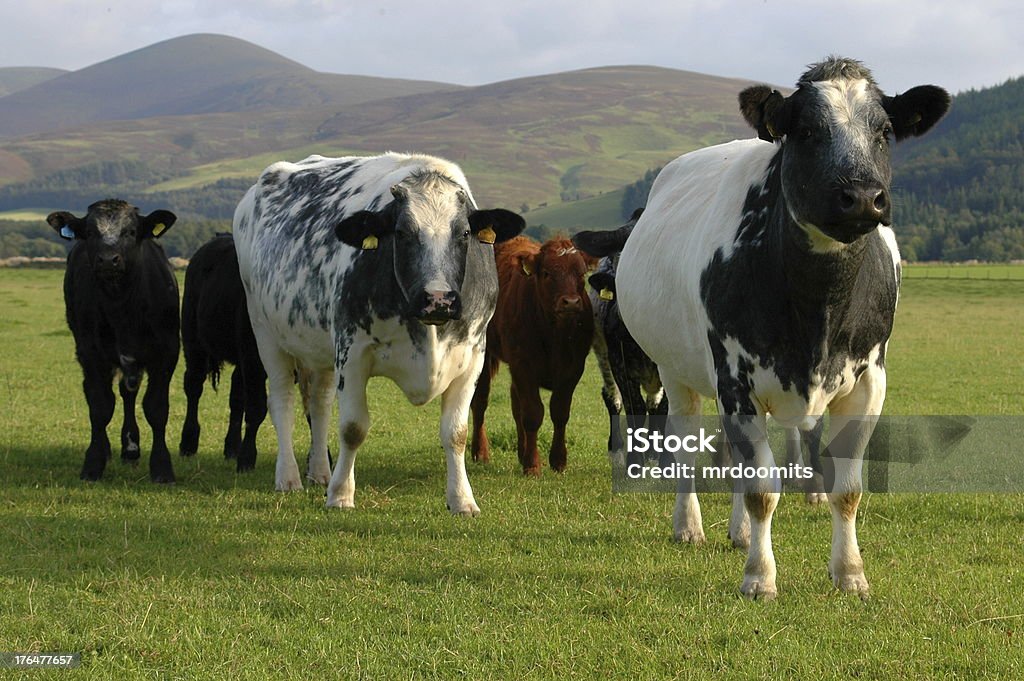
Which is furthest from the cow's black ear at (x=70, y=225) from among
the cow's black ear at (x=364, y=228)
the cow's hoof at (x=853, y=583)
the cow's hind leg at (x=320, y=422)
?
the cow's hoof at (x=853, y=583)

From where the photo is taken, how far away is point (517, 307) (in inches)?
458

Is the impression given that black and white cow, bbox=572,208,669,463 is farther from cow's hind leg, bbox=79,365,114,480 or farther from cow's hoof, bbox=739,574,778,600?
cow's hind leg, bbox=79,365,114,480

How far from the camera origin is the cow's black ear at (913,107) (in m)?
6.00

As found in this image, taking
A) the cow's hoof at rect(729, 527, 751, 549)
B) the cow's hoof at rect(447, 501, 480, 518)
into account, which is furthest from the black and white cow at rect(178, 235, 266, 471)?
the cow's hoof at rect(729, 527, 751, 549)

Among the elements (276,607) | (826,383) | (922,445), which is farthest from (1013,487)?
(276,607)

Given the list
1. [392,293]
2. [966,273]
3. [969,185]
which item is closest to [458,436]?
[392,293]

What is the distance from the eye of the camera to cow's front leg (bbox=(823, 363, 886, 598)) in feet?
21.3

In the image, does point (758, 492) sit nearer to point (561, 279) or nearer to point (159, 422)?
point (561, 279)

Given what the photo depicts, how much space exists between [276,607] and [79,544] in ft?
7.46

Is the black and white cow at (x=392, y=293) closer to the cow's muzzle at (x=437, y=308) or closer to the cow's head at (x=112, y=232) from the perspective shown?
the cow's muzzle at (x=437, y=308)

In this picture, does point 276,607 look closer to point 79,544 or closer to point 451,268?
point 79,544

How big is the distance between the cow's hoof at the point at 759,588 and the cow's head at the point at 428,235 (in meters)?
3.04

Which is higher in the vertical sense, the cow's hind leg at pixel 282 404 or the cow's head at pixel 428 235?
the cow's head at pixel 428 235

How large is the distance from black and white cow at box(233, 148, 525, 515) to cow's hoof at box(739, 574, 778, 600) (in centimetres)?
301
